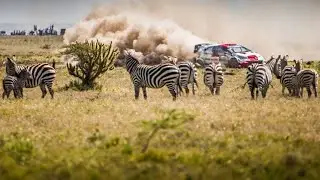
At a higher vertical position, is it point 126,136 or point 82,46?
point 82,46

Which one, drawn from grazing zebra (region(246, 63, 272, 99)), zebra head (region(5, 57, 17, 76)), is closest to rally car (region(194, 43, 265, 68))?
grazing zebra (region(246, 63, 272, 99))

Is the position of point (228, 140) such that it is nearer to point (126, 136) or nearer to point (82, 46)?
point (126, 136)

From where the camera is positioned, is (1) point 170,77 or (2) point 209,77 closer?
(1) point 170,77

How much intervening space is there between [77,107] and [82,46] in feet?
52.6

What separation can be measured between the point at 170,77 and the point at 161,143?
11270mm

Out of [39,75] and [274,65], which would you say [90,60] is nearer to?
[39,75]

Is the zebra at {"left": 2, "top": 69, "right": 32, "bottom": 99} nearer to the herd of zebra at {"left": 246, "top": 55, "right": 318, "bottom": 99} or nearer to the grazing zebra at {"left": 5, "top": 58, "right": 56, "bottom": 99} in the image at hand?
the grazing zebra at {"left": 5, "top": 58, "right": 56, "bottom": 99}

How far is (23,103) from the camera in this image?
23219mm

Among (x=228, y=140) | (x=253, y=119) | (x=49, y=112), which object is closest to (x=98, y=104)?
(x=49, y=112)

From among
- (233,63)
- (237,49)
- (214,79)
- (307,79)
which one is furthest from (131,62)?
(237,49)

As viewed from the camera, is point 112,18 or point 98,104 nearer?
point 98,104

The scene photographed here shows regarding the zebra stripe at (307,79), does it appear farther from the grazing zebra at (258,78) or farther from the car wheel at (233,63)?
the car wheel at (233,63)

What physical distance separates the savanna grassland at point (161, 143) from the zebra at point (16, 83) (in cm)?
669

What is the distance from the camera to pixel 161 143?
13.9 m
